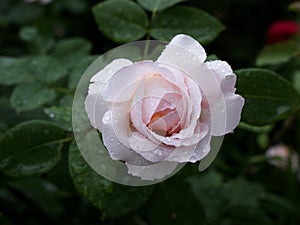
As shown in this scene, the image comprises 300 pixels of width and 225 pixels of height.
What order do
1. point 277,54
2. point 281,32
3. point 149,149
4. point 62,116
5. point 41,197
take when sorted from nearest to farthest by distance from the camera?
point 149,149 < point 62,116 < point 41,197 < point 277,54 < point 281,32

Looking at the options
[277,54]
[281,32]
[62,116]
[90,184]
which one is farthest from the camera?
[281,32]

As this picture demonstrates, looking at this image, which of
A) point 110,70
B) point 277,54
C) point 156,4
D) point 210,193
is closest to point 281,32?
point 277,54

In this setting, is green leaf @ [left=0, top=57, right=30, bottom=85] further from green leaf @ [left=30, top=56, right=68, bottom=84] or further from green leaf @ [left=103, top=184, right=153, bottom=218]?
green leaf @ [left=103, top=184, right=153, bottom=218]

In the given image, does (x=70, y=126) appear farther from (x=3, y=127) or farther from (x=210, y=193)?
(x=210, y=193)

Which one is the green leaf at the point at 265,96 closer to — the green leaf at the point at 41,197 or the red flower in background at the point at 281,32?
the green leaf at the point at 41,197

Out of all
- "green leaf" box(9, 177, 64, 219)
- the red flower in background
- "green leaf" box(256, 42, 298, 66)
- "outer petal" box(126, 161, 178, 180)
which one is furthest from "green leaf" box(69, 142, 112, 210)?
the red flower in background

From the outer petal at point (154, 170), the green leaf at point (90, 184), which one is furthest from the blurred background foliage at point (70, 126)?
the outer petal at point (154, 170)

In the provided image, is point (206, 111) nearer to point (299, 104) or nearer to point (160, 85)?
point (160, 85)
